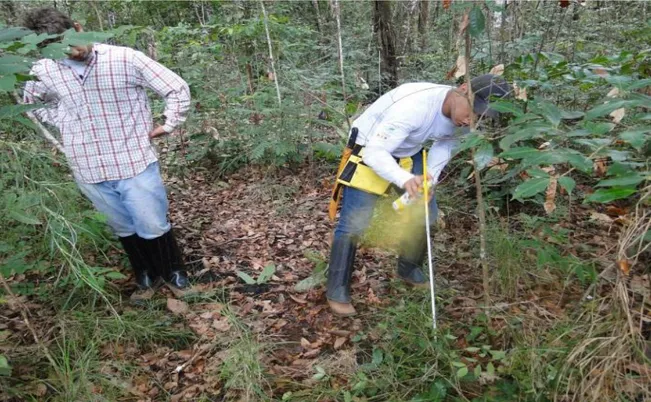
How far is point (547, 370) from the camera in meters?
2.01

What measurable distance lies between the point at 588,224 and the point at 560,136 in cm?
232

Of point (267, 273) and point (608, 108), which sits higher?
point (608, 108)

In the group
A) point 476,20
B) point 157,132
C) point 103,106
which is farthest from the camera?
point 157,132

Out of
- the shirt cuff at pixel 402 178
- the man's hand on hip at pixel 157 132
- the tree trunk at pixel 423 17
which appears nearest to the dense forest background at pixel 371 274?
the shirt cuff at pixel 402 178

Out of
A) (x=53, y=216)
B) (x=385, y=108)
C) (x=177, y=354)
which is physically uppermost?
(x=385, y=108)

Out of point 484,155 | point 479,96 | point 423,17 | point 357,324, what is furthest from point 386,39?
point 484,155

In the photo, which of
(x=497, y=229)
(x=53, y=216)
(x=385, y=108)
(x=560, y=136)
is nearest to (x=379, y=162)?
(x=385, y=108)

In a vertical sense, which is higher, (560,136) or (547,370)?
(560,136)

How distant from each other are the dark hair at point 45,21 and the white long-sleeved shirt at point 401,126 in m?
1.88

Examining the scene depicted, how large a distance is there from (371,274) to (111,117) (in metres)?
2.21

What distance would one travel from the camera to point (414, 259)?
324 centimetres

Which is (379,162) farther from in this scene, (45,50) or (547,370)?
(45,50)

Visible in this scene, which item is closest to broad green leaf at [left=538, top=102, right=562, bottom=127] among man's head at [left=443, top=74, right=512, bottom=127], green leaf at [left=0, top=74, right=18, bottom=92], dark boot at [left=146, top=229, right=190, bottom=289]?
man's head at [left=443, top=74, right=512, bottom=127]

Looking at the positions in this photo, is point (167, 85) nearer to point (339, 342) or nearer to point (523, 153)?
point (339, 342)
